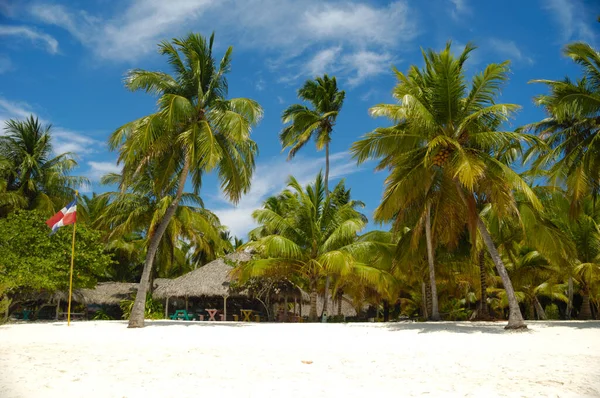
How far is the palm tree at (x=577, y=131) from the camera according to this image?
468 inches

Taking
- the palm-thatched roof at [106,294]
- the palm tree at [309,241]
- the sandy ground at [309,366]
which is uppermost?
the palm tree at [309,241]

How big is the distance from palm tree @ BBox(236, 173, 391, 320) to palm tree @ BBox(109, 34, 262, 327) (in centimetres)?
303

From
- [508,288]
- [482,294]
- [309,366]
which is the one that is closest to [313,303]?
[482,294]

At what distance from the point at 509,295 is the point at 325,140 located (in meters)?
14.6

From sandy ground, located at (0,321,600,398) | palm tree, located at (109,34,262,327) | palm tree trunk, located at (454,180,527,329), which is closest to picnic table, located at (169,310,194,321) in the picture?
palm tree, located at (109,34,262,327)

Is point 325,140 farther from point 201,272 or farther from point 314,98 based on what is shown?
point 201,272

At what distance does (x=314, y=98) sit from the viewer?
24766 millimetres

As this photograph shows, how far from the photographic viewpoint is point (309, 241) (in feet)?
59.3

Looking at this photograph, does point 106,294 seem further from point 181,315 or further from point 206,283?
point 206,283

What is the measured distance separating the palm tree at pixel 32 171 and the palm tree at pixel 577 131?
721 inches

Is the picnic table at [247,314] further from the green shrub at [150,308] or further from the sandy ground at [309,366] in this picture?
the sandy ground at [309,366]

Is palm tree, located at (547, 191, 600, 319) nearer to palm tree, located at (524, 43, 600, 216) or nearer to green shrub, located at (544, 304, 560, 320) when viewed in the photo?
palm tree, located at (524, 43, 600, 216)

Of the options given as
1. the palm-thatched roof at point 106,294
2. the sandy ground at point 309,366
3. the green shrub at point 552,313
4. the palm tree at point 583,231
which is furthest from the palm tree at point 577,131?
the palm-thatched roof at point 106,294

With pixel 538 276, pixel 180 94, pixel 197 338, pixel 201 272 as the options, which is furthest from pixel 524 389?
pixel 201 272
